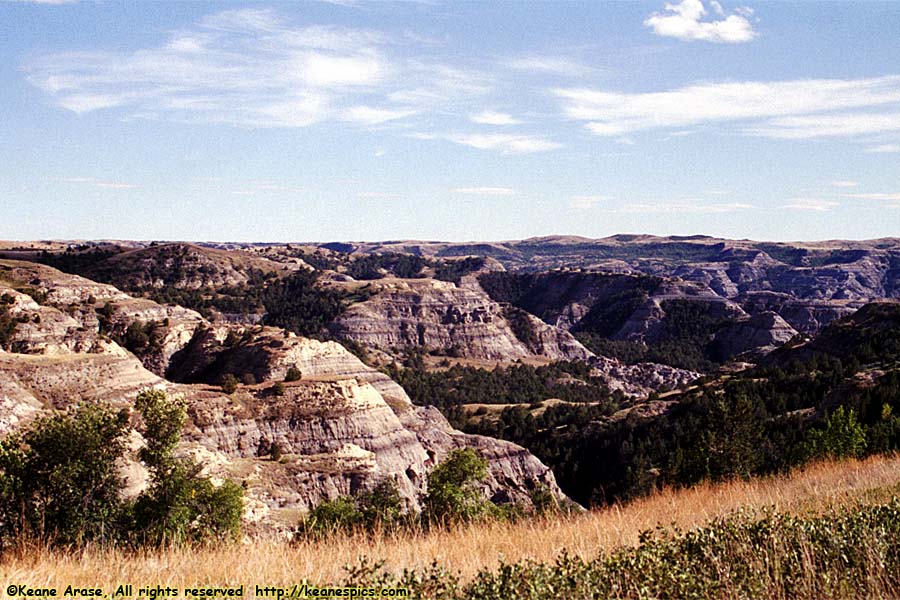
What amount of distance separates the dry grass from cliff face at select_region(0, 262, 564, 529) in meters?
36.0

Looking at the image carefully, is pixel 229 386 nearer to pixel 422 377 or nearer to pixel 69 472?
pixel 69 472

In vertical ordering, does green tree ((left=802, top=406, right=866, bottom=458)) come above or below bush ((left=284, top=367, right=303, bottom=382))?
above

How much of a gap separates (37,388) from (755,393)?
91.9 meters

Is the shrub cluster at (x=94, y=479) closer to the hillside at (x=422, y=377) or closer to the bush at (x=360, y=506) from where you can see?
the bush at (x=360, y=506)

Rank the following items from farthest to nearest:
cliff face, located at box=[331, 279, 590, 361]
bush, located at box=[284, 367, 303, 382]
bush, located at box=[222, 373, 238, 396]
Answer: cliff face, located at box=[331, 279, 590, 361], bush, located at box=[284, 367, 303, 382], bush, located at box=[222, 373, 238, 396]

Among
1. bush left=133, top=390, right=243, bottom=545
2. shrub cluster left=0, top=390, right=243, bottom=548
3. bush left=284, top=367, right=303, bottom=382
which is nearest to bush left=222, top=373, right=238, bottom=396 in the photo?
bush left=284, top=367, right=303, bottom=382

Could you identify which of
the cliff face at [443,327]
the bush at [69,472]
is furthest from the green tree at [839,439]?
the cliff face at [443,327]

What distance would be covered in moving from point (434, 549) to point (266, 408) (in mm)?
57546

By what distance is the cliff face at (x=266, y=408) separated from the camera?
52.5 metres

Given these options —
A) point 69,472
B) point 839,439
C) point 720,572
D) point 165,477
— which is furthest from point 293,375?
point 720,572

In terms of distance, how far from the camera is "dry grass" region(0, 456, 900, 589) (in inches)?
305

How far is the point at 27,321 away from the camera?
249 ft

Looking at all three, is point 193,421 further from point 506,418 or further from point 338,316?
point 338,316

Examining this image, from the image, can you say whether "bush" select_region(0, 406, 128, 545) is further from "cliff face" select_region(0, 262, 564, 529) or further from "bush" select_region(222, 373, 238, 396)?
"bush" select_region(222, 373, 238, 396)
